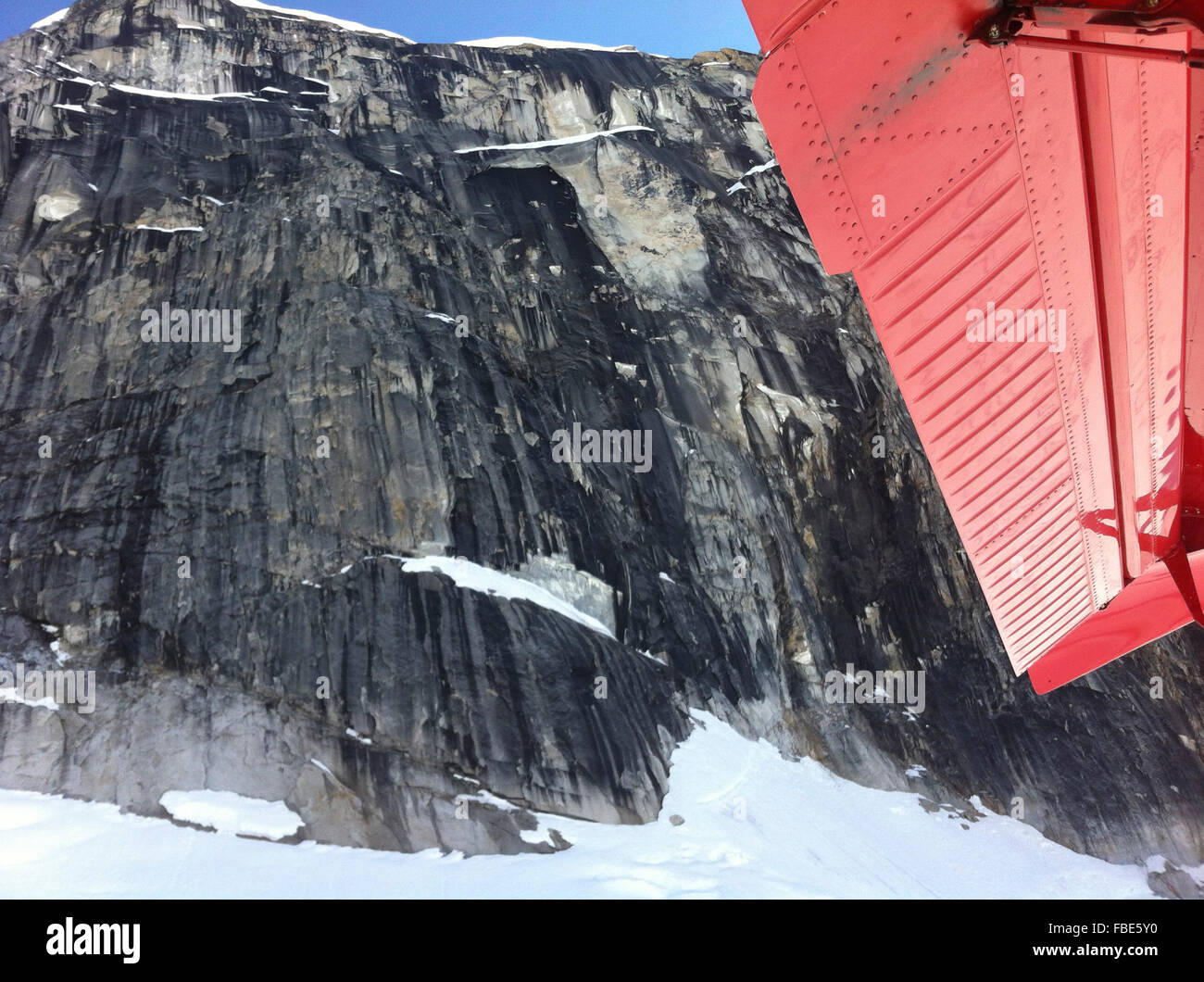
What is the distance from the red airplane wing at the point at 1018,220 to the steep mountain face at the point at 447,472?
46.5 ft

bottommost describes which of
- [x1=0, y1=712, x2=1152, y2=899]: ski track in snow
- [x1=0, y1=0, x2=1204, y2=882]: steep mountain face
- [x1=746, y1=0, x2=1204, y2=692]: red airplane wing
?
[x1=0, y1=712, x2=1152, y2=899]: ski track in snow

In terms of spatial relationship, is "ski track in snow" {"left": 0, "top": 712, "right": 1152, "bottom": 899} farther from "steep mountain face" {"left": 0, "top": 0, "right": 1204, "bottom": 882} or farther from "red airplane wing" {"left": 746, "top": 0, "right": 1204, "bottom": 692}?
"red airplane wing" {"left": 746, "top": 0, "right": 1204, "bottom": 692}

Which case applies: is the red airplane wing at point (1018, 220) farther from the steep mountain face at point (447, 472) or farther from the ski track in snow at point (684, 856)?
the steep mountain face at point (447, 472)

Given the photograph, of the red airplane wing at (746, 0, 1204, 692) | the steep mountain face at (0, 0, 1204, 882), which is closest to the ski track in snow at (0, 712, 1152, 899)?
the steep mountain face at (0, 0, 1204, 882)

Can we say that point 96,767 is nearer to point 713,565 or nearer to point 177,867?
point 177,867

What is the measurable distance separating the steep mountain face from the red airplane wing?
14186 millimetres

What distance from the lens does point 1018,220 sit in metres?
3.90

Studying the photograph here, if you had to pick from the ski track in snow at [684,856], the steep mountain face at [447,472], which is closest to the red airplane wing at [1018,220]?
the ski track in snow at [684,856]

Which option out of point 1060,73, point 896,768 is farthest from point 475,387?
point 1060,73

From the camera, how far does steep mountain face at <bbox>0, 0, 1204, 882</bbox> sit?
18.3 metres

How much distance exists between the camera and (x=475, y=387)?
25.9m

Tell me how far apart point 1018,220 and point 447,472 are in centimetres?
2057

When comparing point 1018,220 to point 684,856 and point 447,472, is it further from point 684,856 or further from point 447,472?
point 447,472

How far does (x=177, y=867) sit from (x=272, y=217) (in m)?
21.5
